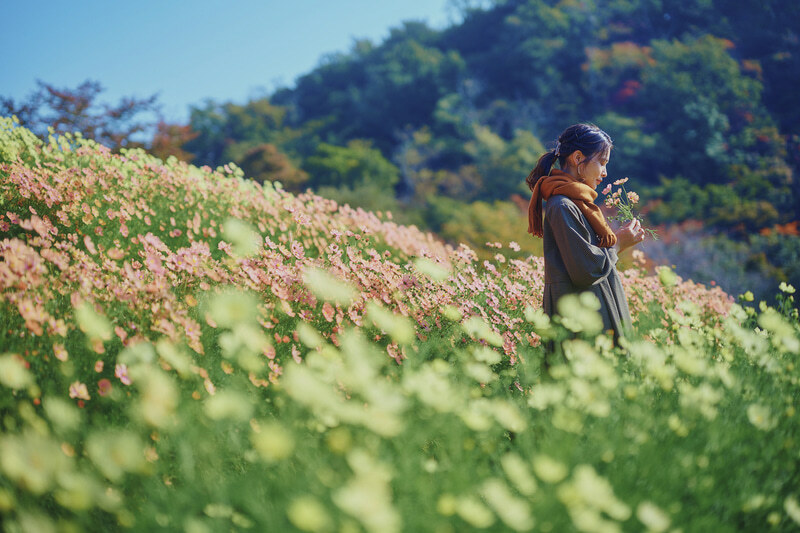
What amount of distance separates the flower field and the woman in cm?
16

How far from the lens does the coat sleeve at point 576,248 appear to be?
2.20 metres

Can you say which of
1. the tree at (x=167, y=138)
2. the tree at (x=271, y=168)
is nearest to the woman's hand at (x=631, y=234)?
the tree at (x=167, y=138)

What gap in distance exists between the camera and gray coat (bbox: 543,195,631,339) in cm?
220

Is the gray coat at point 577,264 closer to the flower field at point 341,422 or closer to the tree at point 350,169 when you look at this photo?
the flower field at point 341,422

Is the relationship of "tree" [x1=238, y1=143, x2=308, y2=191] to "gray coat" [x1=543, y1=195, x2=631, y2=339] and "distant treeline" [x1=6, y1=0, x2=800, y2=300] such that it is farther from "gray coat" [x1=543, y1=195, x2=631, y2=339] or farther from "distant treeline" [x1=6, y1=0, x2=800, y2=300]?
"gray coat" [x1=543, y1=195, x2=631, y2=339]

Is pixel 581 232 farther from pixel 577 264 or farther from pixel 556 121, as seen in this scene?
pixel 556 121

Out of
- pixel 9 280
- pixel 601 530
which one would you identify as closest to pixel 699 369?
pixel 601 530

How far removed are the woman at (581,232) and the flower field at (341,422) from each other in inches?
6.2

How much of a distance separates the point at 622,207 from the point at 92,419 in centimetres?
253

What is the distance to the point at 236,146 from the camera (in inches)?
1037

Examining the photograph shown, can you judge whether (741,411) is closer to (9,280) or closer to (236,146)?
(9,280)

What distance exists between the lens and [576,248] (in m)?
2.20

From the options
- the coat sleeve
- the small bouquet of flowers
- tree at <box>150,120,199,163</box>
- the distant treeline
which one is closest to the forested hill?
the distant treeline

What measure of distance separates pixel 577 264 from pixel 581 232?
0.53 ft
